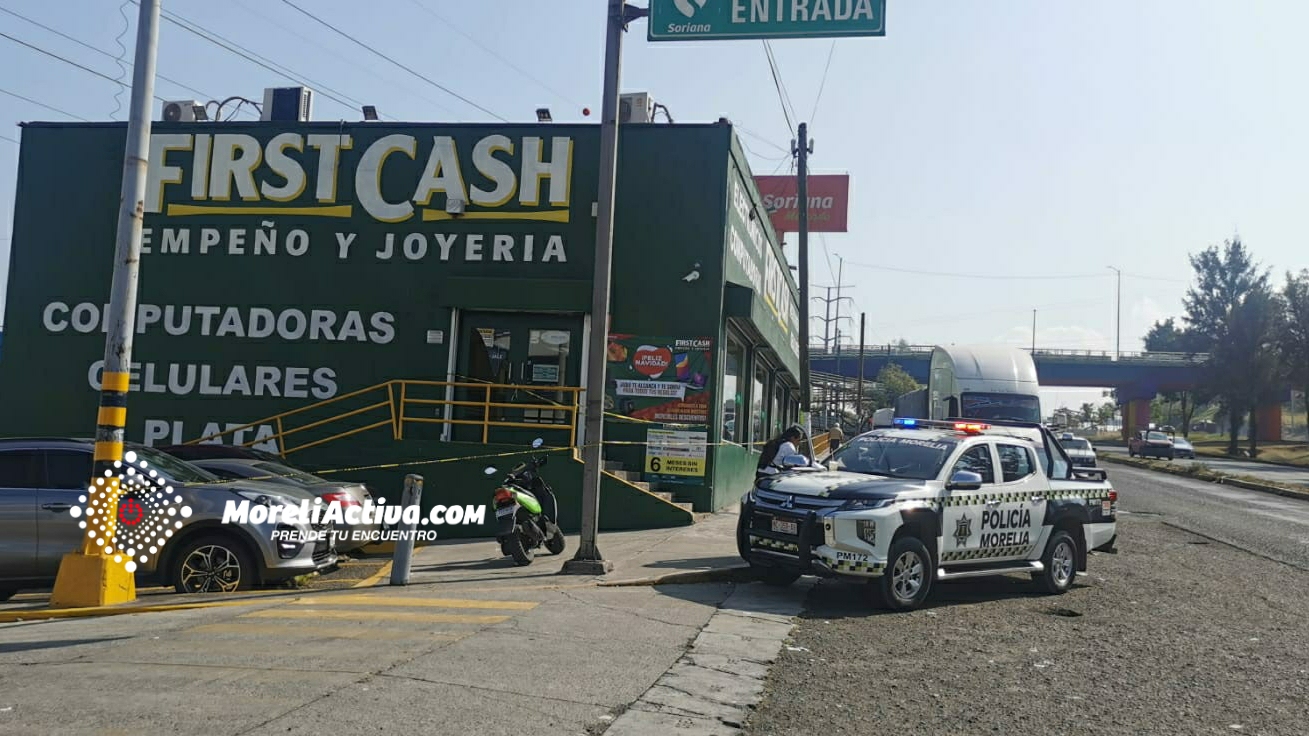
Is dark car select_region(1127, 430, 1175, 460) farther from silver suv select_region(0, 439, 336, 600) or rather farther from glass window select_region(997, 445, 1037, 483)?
silver suv select_region(0, 439, 336, 600)

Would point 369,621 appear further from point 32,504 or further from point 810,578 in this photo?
point 810,578

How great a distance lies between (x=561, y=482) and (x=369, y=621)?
7.75 metres

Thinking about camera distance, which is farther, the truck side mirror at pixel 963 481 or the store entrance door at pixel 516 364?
the store entrance door at pixel 516 364

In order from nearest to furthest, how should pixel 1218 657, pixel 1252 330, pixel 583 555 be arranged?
1. pixel 1218 657
2. pixel 583 555
3. pixel 1252 330

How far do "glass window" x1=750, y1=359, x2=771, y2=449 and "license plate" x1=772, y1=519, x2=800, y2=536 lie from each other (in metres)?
13.5

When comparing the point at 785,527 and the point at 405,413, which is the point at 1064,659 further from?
the point at 405,413

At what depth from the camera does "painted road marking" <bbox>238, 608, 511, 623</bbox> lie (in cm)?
869

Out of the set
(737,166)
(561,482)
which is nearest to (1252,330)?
(737,166)

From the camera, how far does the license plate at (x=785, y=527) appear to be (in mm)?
10086

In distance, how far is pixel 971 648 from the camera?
843 cm

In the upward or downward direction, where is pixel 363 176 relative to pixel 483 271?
upward

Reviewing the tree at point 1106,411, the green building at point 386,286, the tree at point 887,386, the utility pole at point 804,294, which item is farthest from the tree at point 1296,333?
the tree at point 1106,411

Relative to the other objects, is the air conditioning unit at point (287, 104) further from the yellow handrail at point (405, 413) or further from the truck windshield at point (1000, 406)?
the truck windshield at point (1000, 406)

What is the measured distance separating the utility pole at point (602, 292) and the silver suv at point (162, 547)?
3.13 m
